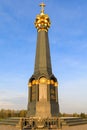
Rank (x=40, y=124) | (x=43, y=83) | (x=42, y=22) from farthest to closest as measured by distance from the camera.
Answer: (x=42, y=22)
(x=43, y=83)
(x=40, y=124)

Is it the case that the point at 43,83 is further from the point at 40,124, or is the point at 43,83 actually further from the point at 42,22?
the point at 42,22

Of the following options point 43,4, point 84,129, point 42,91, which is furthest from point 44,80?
point 43,4

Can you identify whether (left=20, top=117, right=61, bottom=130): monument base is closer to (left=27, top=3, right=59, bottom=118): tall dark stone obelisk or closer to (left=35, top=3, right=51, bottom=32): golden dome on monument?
(left=27, top=3, right=59, bottom=118): tall dark stone obelisk

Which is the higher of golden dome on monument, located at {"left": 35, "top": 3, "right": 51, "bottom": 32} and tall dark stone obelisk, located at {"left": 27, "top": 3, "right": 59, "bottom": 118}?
golden dome on monument, located at {"left": 35, "top": 3, "right": 51, "bottom": 32}

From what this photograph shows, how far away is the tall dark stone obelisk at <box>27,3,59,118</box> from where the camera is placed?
64.8 ft

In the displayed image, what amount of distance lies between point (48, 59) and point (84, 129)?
29.3 ft

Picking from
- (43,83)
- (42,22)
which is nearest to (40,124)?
(43,83)

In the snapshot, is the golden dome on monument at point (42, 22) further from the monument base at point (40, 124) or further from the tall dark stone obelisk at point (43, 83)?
the monument base at point (40, 124)

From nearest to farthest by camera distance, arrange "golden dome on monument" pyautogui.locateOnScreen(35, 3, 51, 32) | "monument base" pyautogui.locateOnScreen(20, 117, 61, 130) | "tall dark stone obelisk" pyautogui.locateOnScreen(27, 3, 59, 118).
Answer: "monument base" pyautogui.locateOnScreen(20, 117, 61, 130), "tall dark stone obelisk" pyautogui.locateOnScreen(27, 3, 59, 118), "golden dome on monument" pyautogui.locateOnScreen(35, 3, 51, 32)

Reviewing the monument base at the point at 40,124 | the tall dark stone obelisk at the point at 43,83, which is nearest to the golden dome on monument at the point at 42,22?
the tall dark stone obelisk at the point at 43,83

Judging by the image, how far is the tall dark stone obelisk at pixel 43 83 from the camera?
778 inches

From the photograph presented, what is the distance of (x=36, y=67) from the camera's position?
21656mm

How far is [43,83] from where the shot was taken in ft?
67.1

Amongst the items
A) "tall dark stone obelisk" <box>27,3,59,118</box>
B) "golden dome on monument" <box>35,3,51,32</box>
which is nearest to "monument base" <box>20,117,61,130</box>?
"tall dark stone obelisk" <box>27,3,59,118</box>
